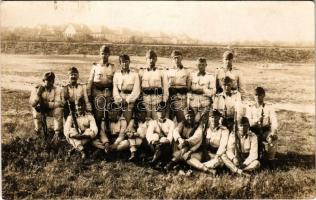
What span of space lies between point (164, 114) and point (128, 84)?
2.35 ft

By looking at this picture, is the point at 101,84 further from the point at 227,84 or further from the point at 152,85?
the point at 227,84

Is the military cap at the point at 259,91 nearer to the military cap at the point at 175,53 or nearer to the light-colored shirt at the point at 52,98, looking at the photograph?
the military cap at the point at 175,53

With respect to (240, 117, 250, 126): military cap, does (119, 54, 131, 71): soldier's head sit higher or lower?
higher

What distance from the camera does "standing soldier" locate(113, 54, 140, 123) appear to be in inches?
247

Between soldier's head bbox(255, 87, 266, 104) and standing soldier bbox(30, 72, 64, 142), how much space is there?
2.98 meters

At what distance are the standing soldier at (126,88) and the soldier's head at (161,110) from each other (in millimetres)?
372

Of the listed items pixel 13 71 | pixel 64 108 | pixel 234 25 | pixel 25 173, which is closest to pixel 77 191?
pixel 25 173

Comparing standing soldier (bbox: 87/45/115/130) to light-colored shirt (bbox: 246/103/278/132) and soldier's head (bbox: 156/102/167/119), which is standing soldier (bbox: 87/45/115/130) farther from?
light-colored shirt (bbox: 246/103/278/132)

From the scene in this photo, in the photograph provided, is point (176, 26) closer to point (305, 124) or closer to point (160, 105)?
point (160, 105)

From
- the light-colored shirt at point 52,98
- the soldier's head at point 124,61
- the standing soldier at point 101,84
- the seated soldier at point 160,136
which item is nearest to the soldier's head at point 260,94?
the seated soldier at point 160,136

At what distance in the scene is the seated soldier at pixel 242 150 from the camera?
6020mm

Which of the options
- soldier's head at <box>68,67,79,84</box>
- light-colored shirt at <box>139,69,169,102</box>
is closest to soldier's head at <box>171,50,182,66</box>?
light-colored shirt at <box>139,69,169,102</box>

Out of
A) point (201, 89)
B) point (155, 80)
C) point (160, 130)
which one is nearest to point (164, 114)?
point (160, 130)

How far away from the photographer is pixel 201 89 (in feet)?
20.7
